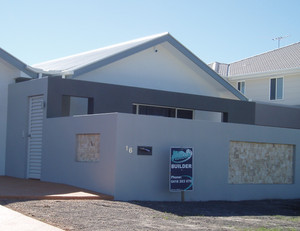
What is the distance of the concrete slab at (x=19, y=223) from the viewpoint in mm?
8008

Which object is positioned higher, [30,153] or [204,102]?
[204,102]

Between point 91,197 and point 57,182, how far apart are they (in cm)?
274

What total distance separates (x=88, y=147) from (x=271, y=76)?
15.1 m

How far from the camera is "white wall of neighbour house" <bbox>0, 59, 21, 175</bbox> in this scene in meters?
16.2

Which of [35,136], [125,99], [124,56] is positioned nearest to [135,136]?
[125,99]

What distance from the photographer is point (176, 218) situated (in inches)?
397

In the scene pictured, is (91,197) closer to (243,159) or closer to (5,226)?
(5,226)

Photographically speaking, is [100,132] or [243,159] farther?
[243,159]

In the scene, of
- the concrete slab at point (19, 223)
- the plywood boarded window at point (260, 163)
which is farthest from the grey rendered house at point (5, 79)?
the concrete slab at point (19, 223)

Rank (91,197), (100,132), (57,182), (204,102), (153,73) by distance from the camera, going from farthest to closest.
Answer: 1. (153,73)
2. (204,102)
3. (57,182)
4. (100,132)
5. (91,197)

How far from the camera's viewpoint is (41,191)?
11922mm

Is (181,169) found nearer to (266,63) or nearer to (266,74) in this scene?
(266,74)

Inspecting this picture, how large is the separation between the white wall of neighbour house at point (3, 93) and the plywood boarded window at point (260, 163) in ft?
24.7

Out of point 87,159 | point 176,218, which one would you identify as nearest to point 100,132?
point 87,159
